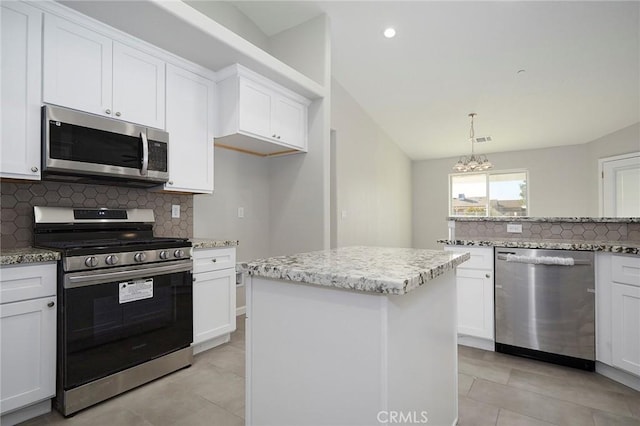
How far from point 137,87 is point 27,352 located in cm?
178

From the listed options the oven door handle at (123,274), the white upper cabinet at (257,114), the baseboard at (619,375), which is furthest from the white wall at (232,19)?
the baseboard at (619,375)

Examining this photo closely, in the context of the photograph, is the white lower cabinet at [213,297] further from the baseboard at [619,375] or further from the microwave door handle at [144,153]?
the baseboard at [619,375]

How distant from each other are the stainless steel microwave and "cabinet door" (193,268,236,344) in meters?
0.88

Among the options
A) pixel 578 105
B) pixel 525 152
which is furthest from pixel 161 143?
pixel 525 152

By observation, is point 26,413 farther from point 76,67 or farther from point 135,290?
point 76,67

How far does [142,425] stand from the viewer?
175 centimetres

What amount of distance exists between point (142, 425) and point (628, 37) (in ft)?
17.5

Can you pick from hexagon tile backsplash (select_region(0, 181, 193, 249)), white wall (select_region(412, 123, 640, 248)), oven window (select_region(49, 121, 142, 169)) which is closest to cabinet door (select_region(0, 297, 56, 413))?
hexagon tile backsplash (select_region(0, 181, 193, 249))

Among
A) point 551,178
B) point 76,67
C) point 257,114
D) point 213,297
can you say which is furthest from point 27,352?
point 551,178

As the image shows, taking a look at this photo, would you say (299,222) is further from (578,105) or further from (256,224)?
(578,105)

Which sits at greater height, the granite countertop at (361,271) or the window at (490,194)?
the window at (490,194)

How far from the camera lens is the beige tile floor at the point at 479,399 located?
1800mm

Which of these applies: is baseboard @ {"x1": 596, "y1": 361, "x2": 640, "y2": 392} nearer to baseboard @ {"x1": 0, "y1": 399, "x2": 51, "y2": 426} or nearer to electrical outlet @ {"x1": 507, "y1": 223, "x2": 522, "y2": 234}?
electrical outlet @ {"x1": 507, "y1": 223, "x2": 522, "y2": 234}

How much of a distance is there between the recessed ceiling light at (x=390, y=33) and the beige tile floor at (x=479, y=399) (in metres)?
3.38
